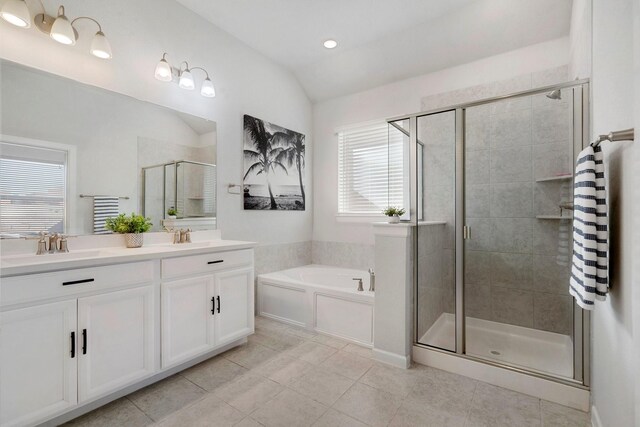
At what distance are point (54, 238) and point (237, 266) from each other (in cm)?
123

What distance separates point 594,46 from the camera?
162 centimetres

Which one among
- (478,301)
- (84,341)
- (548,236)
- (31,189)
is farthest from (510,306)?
(31,189)

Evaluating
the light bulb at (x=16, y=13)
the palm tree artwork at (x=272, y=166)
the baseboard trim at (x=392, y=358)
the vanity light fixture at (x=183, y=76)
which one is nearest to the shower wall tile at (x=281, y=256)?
the palm tree artwork at (x=272, y=166)

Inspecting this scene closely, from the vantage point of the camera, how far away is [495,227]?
246cm

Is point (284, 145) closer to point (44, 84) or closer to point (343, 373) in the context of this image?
point (44, 84)

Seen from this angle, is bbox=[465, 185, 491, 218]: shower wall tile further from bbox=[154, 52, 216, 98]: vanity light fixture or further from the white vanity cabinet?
bbox=[154, 52, 216, 98]: vanity light fixture

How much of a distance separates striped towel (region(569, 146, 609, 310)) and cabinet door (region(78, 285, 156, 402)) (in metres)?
2.40

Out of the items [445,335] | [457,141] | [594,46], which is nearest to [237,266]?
[445,335]

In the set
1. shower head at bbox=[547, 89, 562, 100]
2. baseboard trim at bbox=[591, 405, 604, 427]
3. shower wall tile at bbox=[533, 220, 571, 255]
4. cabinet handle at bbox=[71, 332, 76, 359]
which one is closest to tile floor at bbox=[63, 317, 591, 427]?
baseboard trim at bbox=[591, 405, 604, 427]

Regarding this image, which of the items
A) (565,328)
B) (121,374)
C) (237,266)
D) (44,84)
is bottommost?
(121,374)

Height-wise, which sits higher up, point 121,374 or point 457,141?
point 457,141

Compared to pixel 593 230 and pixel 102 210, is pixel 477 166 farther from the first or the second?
pixel 102 210

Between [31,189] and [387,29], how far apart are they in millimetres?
3317

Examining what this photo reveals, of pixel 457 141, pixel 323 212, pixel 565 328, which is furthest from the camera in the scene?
pixel 323 212
